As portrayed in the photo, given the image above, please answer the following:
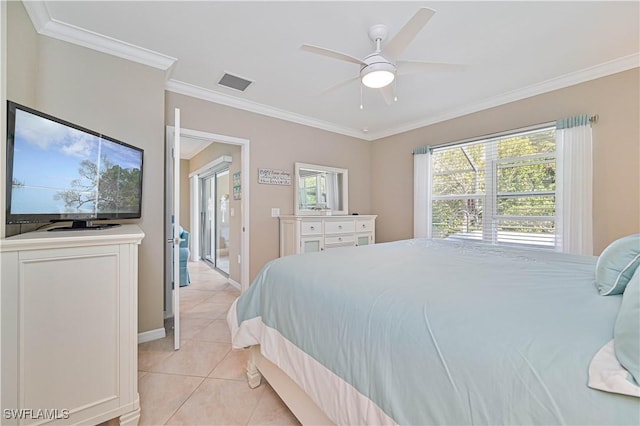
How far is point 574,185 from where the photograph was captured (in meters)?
2.56

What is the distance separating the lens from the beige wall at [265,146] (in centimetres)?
294

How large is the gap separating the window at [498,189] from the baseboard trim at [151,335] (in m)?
3.51

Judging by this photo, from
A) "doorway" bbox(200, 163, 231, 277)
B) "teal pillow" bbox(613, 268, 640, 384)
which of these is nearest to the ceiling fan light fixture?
"teal pillow" bbox(613, 268, 640, 384)

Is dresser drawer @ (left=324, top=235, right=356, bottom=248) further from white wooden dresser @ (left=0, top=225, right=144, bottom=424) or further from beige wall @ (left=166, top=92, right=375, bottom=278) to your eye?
white wooden dresser @ (left=0, top=225, right=144, bottom=424)

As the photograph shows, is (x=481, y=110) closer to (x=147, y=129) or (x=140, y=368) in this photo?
(x=147, y=129)

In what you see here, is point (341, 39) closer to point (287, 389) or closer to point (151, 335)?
point (287, 389)

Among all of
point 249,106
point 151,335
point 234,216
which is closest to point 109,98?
point 249,106

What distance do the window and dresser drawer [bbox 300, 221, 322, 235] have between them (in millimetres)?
1697

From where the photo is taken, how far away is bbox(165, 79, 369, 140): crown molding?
277 centimetres

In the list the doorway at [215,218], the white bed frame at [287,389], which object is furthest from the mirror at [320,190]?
the white bed frame at [287,389]

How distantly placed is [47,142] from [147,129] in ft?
3.25

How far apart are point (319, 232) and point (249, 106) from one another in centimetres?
182

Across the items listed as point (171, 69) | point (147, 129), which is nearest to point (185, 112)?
point (171, 69)

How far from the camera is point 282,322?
52.6 inches
